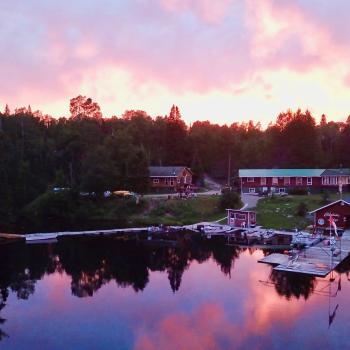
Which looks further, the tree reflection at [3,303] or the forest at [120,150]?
the forest at [120,150]

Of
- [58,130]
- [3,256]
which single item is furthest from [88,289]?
[58,130]

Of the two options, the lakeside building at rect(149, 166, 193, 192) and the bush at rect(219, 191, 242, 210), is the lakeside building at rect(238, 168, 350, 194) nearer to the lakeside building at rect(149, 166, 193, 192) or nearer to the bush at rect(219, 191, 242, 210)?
the lakeside building at rect(149, 166, 193, 192)

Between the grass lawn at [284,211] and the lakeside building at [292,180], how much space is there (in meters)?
5.62

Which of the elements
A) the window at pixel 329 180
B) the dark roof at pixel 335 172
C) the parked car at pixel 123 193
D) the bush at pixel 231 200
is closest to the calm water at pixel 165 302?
the bush at pixel 231 200

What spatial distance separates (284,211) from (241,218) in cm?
594

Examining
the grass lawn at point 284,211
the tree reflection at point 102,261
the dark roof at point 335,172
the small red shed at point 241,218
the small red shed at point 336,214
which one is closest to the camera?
the tree reflection at point 102,261

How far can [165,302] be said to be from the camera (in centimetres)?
2758

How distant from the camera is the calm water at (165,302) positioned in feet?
72.7

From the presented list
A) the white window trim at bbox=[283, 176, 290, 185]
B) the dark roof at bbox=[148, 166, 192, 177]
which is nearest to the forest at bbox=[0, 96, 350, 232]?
the dark roof at bbox=[148, 166, 192, 177]

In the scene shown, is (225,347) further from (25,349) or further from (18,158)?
(18,158)

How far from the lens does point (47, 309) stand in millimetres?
26578

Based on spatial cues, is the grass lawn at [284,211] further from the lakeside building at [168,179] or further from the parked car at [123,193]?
the parked car at [123,193]

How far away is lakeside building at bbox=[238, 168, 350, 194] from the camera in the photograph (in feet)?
212

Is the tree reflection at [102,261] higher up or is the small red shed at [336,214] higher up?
the small red shed at [336,214]
